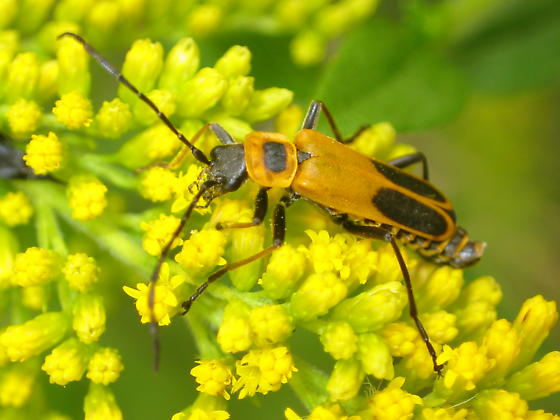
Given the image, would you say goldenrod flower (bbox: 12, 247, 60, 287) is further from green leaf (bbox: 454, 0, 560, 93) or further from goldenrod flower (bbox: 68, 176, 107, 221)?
green leaf (bbox: 454, 0, 560, 93)

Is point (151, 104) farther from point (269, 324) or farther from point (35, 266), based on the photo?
point (269, 324)

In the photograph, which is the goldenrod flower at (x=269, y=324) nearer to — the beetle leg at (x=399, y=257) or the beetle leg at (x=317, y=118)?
the beetle leg at (x=399, y=257)

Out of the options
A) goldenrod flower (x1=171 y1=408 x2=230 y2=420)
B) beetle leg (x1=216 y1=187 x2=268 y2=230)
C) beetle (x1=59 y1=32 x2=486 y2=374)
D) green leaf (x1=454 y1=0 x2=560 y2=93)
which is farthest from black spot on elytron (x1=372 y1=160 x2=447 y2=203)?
green leaf (x1=454 y1=0 x2=560 y2=93)

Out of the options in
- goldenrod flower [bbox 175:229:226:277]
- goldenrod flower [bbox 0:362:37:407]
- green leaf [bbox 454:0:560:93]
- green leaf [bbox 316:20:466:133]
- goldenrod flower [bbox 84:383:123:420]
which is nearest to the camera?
goldenrod flower [bbox 175:229:226:277]

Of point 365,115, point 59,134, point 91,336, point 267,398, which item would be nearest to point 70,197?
point 59,134

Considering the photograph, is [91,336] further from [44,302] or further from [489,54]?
[489,54]

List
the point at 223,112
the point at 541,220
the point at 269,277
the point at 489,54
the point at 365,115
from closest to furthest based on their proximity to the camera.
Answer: the point at 269,277
the point at 223,112
the point at 365,115
the point at 489,54
the point at 541,220
